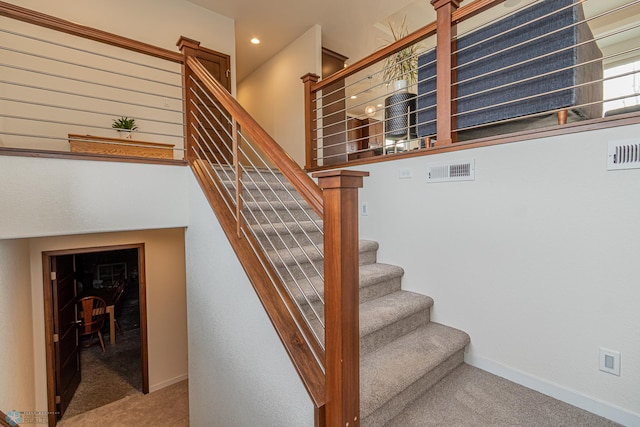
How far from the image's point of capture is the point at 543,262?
172cm

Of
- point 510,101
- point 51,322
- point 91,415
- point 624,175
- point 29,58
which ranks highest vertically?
point 29,58

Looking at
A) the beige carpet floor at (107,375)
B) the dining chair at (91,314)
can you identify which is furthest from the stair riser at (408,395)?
the dining chair at (91,314)

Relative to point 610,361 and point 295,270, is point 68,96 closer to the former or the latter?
point 295,270

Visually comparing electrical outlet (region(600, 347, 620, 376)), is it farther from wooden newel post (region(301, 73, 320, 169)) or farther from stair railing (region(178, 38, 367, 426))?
wooden newel post (region(301, 73, 320, 169))

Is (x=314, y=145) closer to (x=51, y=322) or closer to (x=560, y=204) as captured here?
(x=560, y=204)

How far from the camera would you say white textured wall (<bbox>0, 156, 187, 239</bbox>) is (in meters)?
1.76

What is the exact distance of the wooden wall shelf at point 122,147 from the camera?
2.52 metres

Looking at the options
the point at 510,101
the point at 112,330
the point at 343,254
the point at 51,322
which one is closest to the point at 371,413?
the point at 343,254

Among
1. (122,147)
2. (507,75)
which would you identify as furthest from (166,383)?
(507,75)

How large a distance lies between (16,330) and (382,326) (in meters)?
2.81

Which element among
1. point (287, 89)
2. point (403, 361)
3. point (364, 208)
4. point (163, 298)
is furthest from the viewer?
point (287, 89)

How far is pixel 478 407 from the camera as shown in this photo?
1.56 meters

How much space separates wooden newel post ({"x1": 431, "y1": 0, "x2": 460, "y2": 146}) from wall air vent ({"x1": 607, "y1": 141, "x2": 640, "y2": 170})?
2.73 feet

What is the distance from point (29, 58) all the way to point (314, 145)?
295 cm
